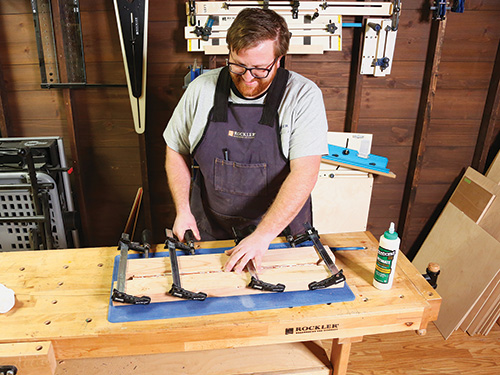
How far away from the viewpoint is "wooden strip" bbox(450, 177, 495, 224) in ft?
8.69

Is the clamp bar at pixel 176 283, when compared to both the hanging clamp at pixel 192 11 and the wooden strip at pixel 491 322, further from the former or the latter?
the wooden strip at pixel 491 322

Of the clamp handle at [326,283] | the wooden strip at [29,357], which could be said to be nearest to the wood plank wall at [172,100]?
the clamp handle at [326,283]

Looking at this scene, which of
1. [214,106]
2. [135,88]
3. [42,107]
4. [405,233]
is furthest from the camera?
[405,233]

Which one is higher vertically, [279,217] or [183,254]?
[279,217]

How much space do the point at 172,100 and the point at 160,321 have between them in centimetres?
193

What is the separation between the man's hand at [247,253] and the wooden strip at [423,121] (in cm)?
200

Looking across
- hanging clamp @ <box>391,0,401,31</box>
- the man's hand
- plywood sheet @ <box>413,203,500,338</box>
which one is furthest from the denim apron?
plywood sheet @ <box>413,203,500,338</box>

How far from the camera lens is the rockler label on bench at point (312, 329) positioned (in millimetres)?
1096

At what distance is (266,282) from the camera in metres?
1.20

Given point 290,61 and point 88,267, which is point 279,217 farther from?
point 290,61

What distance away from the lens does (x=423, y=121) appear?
2.80m

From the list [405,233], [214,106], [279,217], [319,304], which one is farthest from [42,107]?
[405,233]

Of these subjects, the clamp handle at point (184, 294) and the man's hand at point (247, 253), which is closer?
the clamp handle at point (184, 294)

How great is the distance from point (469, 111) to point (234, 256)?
245 centimetres
